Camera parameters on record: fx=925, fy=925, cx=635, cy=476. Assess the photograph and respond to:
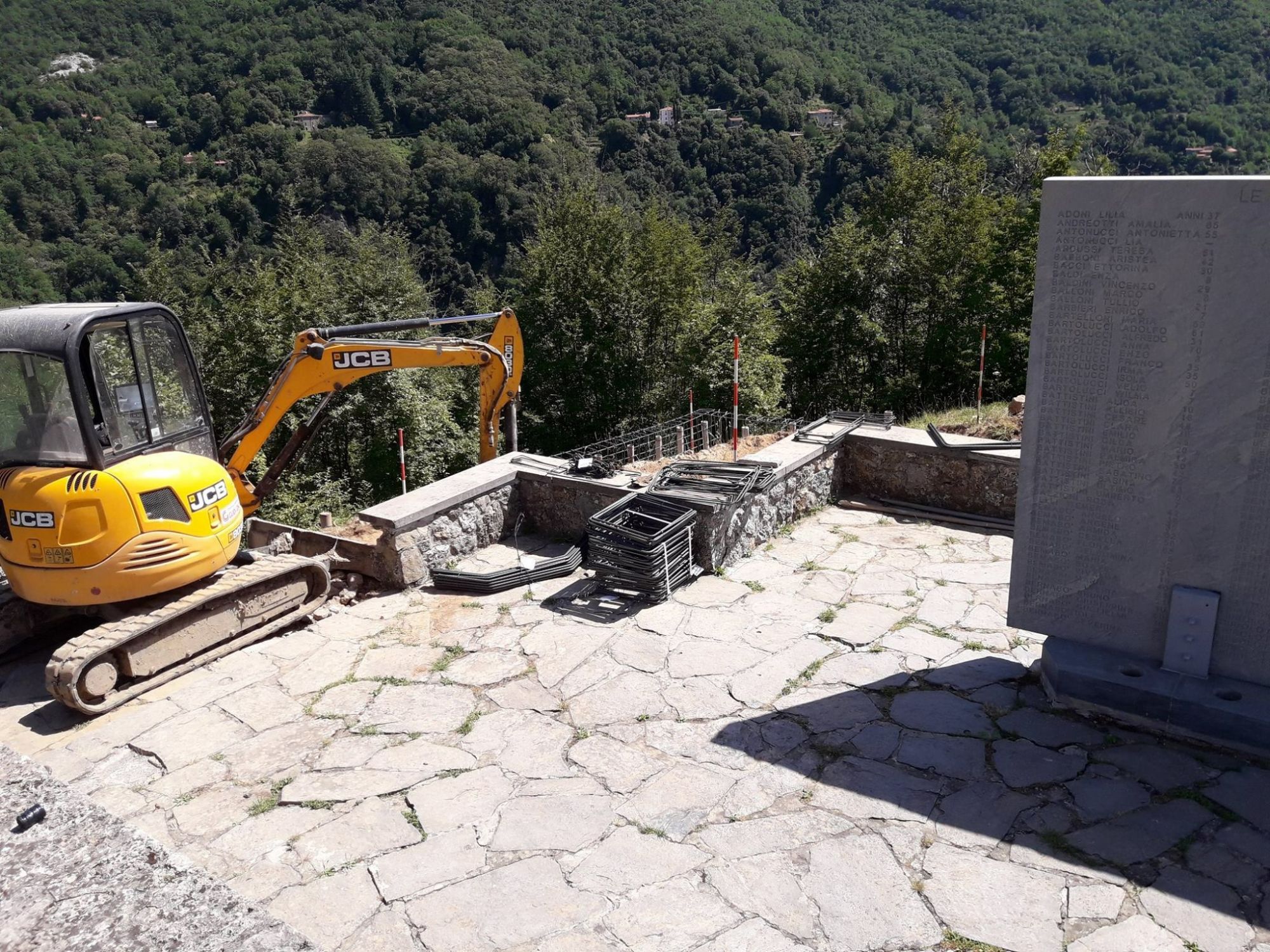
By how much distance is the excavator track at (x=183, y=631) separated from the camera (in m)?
5.75

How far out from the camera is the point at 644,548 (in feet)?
23.0

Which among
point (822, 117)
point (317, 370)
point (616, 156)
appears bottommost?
point (317, 370)

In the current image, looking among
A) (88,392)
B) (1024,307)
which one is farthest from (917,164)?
(88,392)

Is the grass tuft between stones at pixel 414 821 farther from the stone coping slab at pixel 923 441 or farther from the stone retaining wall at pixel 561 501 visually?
the stone coping slab at pixel 923 441

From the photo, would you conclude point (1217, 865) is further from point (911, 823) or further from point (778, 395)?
point (778, 395)

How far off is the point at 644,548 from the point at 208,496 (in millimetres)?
3140

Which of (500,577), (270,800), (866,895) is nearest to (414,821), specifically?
(270,800)

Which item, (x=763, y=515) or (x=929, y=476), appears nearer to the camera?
(x=763, y=515)

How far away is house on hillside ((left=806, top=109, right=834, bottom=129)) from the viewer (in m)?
44.7

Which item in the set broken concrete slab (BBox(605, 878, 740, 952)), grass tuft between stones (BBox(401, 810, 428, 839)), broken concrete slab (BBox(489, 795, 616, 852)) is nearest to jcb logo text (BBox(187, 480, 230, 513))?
grass tuft between stones (BBox(401, 810, 428, 839))

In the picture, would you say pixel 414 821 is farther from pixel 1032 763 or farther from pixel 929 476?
pixel 929 476

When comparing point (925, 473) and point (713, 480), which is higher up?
point (713, 480)

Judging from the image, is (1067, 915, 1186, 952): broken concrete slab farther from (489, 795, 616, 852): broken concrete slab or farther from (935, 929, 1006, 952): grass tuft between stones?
(489, 795, 616, 852): broken concrete slab

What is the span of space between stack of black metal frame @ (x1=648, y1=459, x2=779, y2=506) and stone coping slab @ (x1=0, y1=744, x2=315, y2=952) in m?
5.63
